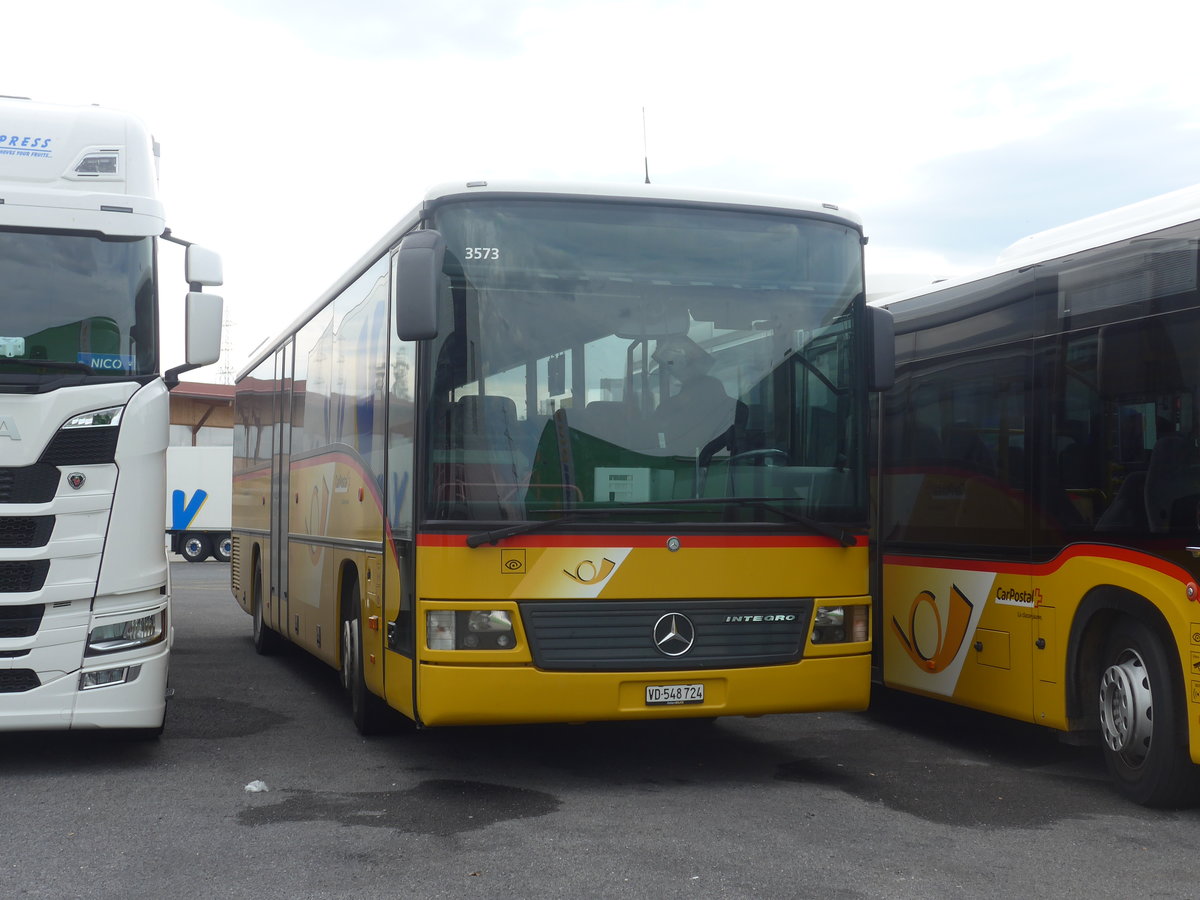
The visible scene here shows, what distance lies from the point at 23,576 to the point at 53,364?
1.15 m

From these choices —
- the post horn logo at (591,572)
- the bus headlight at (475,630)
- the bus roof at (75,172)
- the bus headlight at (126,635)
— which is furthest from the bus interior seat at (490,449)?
the bus roof at (75,172)

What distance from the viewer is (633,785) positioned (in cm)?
752

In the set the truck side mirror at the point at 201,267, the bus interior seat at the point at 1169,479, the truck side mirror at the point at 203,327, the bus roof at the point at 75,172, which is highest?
the bus roof at the point at 75,172

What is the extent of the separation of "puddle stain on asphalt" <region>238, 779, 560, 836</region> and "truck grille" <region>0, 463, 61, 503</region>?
2.08m

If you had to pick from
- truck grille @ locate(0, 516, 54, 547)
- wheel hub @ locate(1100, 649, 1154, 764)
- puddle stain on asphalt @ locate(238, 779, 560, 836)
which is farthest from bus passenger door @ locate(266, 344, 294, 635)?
wheel hub @ locate(1100, 649, 1154, 764)

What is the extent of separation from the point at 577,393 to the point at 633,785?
6.92 feet

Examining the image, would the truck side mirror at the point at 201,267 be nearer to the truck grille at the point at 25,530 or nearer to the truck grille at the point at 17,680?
the truck grille at the point at 25,530

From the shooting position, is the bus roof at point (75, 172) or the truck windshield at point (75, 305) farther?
the bus roof at point (75, 172)

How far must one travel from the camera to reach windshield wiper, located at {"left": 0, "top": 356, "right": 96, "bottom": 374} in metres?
7.68

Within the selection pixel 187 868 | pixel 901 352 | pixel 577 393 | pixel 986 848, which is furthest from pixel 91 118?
pixel 986 848

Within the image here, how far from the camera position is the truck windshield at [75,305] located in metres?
7.75

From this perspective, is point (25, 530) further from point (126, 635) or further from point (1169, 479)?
point (1169, 479)

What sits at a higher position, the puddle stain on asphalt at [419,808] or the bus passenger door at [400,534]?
the bus passenger door at [400,534]

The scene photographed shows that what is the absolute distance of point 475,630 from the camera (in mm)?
7035
